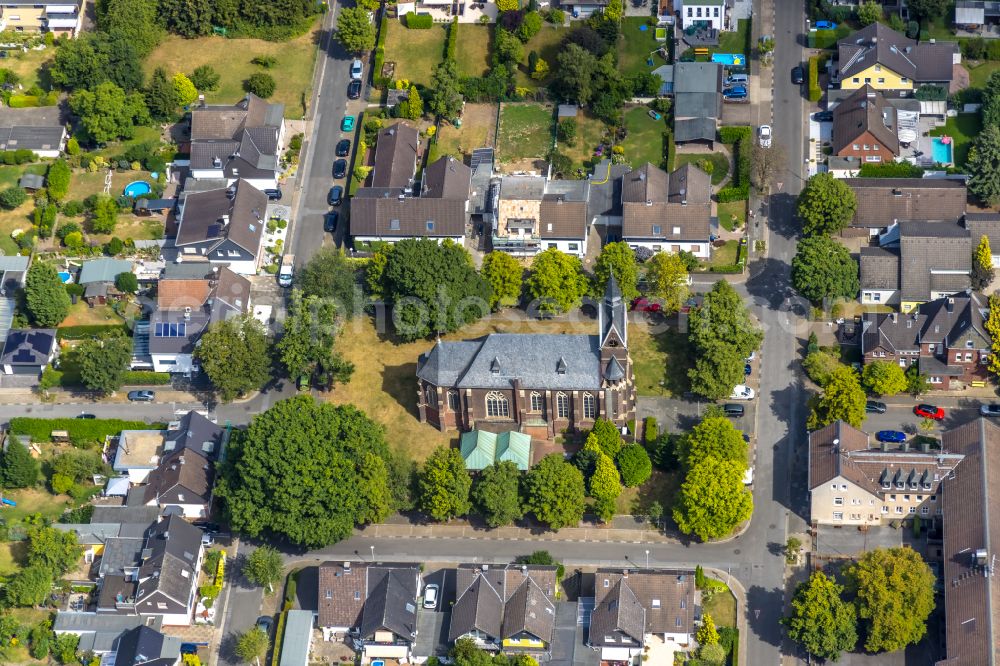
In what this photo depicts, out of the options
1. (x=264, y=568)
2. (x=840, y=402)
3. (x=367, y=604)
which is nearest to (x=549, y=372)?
(x=840, y=402)

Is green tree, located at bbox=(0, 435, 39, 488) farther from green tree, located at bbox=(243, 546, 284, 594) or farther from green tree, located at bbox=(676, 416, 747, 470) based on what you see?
green tree, located at bbox=(676, 416, 747, 470)

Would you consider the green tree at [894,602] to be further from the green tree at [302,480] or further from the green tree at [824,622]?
the green tree at [302,480]

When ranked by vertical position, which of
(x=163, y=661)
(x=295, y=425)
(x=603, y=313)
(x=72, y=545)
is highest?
(x=603, y=313)

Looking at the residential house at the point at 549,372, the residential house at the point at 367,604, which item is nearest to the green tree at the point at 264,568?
→ the residential house at the point at 367,604

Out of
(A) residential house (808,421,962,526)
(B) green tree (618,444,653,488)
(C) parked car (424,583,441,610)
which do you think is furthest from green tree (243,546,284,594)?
(A) residential house (808,421,962,526)

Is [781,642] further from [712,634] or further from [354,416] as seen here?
[354,416]

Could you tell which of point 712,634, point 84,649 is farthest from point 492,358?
point 84,649

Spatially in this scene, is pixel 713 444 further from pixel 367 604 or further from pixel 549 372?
pixel 367 604
